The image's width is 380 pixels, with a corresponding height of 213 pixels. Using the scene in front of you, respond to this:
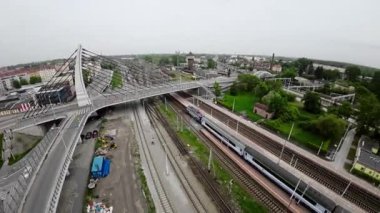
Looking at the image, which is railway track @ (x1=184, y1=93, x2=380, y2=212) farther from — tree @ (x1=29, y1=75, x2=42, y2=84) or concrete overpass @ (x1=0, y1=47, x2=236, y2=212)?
tree @ (x1=29, y1=75, x2=42, y2=84)

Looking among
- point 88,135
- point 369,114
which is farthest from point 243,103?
point 88,135

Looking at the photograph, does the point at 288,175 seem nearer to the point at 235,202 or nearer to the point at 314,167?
the point at 314,167

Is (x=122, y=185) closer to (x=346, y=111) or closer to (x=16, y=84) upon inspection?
(x=346, y=111)

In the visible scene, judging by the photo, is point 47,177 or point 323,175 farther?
point 323,175

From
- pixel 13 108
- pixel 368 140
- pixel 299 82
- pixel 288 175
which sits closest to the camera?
pixel 288 175

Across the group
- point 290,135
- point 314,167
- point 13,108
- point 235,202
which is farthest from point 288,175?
point 13,108

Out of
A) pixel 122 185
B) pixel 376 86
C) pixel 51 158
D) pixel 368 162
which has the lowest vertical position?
pixel 122 185

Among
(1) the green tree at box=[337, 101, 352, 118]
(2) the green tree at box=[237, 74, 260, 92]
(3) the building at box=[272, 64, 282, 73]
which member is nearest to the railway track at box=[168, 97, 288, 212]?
(1) the green tree at box=[337, 101, 352, 118]
